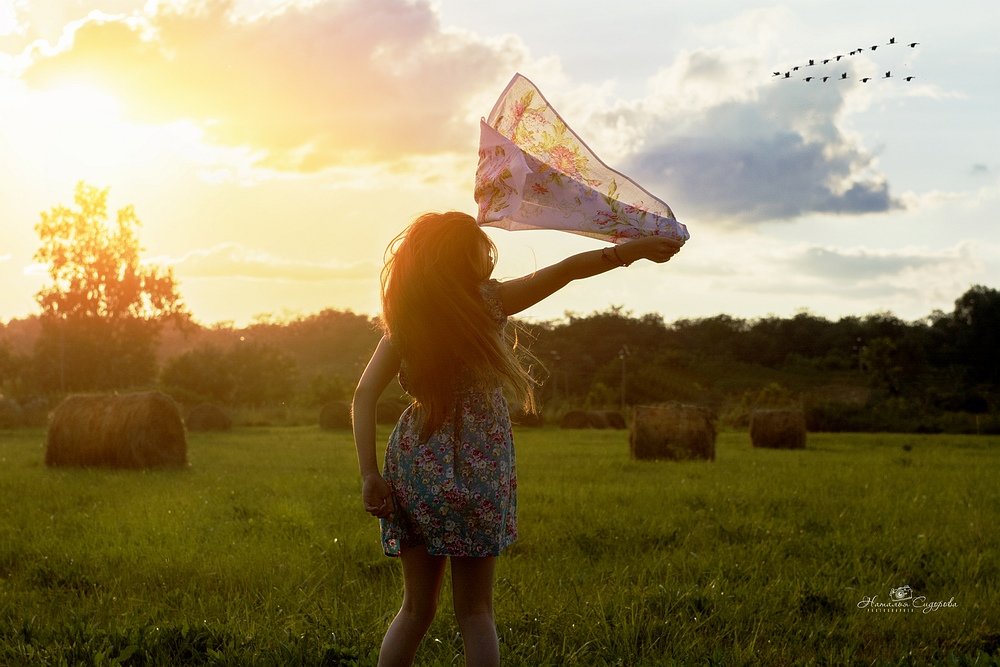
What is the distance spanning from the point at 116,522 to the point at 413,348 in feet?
21.7

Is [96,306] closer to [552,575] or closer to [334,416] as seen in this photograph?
[334,416]

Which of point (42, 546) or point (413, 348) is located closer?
point (413, 348)

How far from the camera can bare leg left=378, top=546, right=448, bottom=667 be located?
3895 millimetres

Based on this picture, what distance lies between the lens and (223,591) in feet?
21.4

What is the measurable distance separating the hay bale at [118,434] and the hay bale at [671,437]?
27.4ft

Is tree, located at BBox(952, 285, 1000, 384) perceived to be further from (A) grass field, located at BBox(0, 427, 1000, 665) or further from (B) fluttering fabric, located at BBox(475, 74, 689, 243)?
(B) fluttering fabric, located at BBox(475, 74, 689, 243)

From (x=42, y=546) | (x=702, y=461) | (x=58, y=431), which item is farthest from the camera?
(x=702, y=461)

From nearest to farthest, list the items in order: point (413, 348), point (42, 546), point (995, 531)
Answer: point (413, 348)
point (42, 546)
point (995, 531)

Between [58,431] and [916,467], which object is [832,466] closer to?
[916,467]

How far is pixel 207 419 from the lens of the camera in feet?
105

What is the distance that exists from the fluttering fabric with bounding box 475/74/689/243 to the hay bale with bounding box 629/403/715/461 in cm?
1484

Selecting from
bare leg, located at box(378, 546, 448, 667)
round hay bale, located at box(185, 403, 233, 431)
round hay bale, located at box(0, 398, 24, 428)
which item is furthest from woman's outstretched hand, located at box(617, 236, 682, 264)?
round hay bale, located at box(0, 398, 24, 428)

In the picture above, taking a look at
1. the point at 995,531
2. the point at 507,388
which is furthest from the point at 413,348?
the point at 995,531

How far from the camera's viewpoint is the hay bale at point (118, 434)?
16109mm
